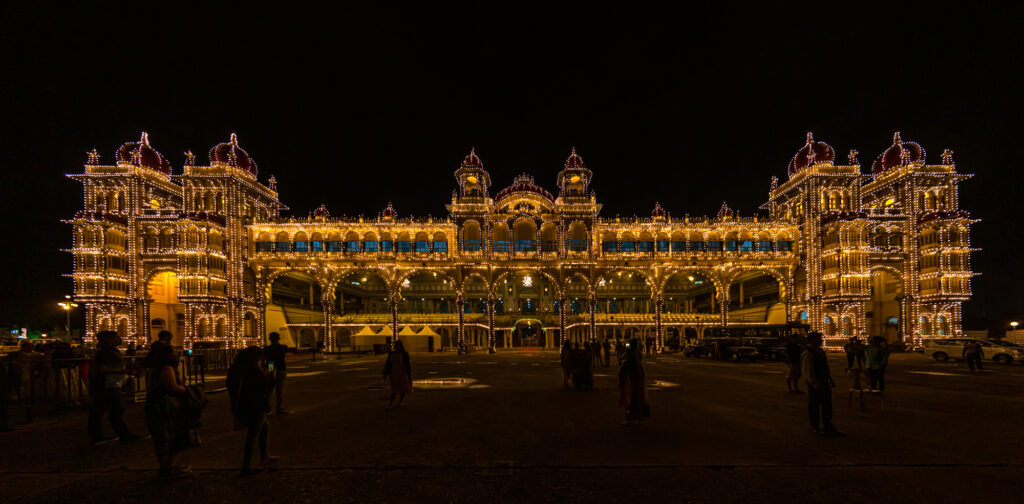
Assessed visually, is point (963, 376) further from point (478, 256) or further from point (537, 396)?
point (478, 256)

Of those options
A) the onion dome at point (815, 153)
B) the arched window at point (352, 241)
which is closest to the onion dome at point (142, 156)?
the arched window at point (352, 241)

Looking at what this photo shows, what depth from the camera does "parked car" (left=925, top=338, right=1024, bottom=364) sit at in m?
28.5

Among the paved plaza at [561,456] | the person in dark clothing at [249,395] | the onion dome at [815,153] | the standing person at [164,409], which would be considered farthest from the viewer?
the onion dome at [815,153]

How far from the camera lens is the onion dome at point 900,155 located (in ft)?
145

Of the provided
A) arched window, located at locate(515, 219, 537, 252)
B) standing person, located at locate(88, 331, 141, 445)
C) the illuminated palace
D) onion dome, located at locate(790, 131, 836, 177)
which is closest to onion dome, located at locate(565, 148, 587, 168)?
the illuminated palace

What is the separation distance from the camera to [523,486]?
6.57 metres

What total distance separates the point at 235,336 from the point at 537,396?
37.7m

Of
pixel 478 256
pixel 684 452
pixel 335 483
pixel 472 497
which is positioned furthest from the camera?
pixel 478 256

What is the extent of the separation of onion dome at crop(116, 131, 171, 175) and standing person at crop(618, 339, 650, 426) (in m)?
49.3

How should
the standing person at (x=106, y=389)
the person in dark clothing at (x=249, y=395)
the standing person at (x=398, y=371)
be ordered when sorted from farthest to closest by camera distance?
1. the standing person at (x=398, y=371)
2. the standing person at (x=106, y=389)
3. the person in dark clothing at (x=249, y=395)

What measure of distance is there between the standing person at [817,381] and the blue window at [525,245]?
3738cm

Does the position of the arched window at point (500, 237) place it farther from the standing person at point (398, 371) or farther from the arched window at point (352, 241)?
the standing person at point (398, 371)

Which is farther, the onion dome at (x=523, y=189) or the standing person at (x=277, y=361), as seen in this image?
the onion dome at (x=523, y=189)

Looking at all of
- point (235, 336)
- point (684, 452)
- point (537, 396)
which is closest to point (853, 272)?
point (537, 396)
